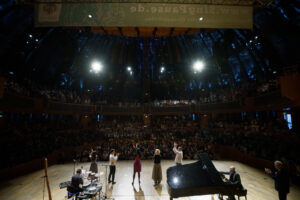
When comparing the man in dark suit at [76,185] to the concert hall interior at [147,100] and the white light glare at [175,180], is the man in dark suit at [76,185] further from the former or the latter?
the white light glare at [175,180]

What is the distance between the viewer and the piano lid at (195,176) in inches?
165

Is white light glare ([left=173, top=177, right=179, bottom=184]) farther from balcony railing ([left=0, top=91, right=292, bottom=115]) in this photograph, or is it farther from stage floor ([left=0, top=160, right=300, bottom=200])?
balcony railing ([left=0, top=91, right=292, bottom=115])

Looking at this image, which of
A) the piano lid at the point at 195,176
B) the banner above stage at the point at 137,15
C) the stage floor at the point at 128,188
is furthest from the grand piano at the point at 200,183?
the banner above stage at the point at 137,15

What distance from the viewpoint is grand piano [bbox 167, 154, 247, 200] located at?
4.04 meters

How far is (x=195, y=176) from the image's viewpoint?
15.0 ft

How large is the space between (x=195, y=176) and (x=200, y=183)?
312mm

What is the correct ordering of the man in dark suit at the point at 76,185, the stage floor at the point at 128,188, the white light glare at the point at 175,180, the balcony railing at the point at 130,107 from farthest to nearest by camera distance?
the balcony railing at the point at 130,107 < the stage floor at the point at 128,188 < the man in dark suit at the point at 76,185 < the white light glare at the point at 175,180

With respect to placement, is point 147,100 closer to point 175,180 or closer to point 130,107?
point 130,107

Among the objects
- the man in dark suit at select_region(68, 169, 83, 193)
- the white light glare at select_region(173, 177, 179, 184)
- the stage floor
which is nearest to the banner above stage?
the white light glare at select_region(173, 177, 179, 184)

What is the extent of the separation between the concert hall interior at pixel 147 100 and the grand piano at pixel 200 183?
0.03 m

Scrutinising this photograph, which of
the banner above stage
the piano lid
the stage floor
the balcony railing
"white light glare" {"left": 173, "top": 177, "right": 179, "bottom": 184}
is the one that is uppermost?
the banner above stage

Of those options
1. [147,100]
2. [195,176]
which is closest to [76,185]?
[195,176]

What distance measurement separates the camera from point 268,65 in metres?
14.8

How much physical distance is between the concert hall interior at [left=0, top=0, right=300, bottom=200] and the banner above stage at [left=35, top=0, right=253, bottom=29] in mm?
38
